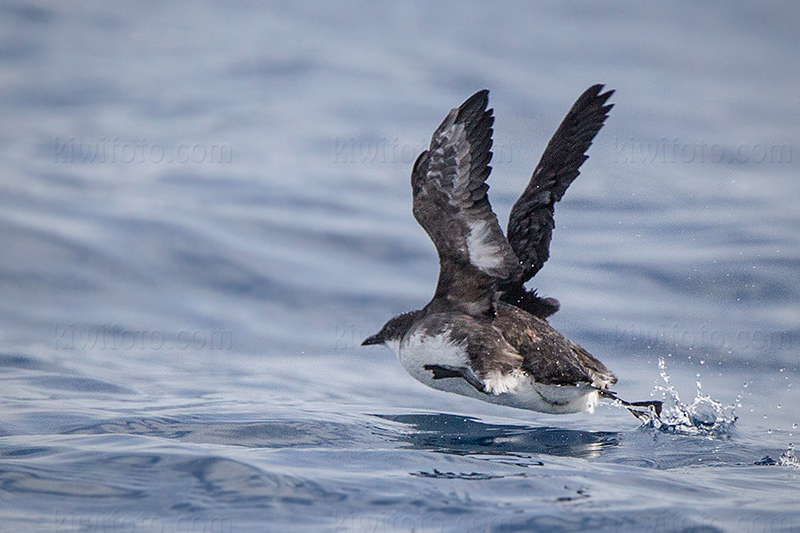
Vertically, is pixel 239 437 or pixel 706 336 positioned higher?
pixel 706 336

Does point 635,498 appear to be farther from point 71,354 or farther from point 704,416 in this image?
point 71,354

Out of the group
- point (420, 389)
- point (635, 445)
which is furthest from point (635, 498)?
point (420, 389)

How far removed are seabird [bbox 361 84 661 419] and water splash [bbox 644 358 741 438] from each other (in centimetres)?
15

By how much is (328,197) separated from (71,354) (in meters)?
5.44

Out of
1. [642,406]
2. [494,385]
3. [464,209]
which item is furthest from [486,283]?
[642,406]

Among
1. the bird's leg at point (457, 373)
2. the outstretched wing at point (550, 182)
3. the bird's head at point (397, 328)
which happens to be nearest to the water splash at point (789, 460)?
the bird's leg at point (457, 373)

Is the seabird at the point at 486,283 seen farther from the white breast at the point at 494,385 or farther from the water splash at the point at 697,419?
the water splash at the point at 697,419

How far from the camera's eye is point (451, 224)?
273 inches

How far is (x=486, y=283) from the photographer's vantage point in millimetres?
7227

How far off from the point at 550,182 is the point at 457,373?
172cm

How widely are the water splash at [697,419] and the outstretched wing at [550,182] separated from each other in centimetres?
150

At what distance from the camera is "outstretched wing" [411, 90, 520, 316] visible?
666 centimetres

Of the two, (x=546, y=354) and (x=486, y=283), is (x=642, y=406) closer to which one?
(x=546, y=354)

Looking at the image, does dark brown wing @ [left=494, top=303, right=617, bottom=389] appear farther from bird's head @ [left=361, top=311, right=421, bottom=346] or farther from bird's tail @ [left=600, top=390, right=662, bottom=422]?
bird's head @ [left=361, top=311, right=421, bottom=346]
